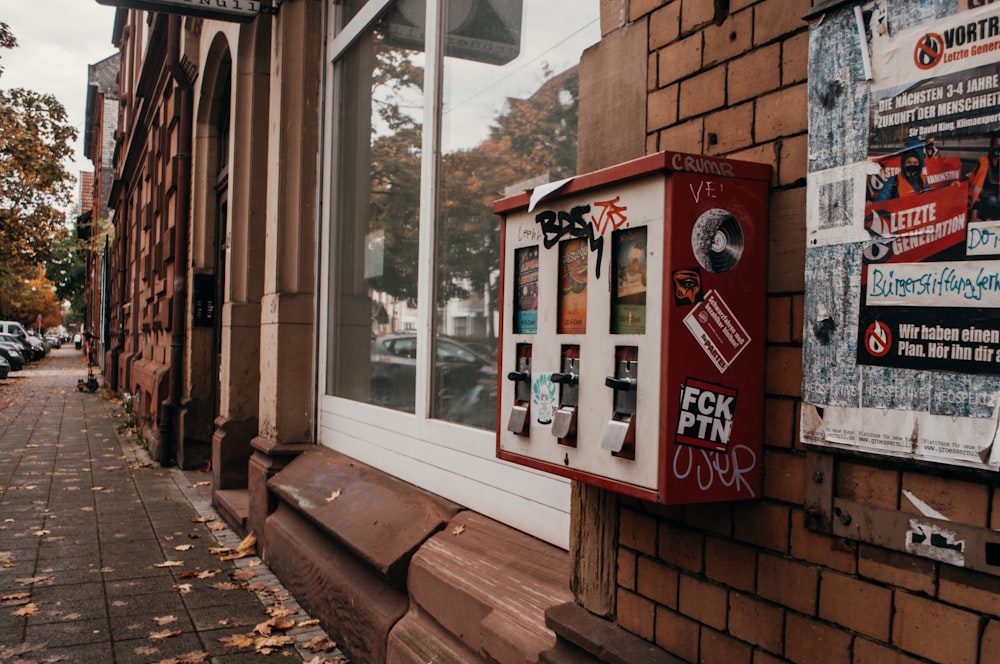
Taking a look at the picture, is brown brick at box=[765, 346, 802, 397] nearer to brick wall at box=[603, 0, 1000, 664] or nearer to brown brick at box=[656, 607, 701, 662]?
brick wall at box=[603, 0, 1000, 664]

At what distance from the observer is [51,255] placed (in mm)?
24422

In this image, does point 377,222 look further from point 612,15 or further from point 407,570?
point 612,15

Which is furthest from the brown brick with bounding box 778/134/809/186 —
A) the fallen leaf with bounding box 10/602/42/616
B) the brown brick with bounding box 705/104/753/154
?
the fallen leaf with bounding box 10/602/42/616

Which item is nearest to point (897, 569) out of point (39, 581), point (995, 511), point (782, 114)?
point (995, 511)

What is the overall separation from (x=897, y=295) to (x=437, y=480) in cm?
291

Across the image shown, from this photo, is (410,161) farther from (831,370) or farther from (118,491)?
(118,491)

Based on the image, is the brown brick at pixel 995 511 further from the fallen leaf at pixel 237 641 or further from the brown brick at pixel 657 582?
the fallen leaf at pixel 237 641

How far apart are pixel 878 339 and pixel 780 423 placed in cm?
34

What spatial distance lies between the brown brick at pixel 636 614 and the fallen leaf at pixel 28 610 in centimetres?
370

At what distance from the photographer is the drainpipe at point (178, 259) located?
1000 cm

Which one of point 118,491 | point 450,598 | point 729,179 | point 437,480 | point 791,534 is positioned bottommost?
point 118,491

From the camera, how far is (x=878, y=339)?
5.55 feet

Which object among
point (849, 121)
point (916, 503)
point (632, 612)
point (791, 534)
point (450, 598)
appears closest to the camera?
point (916, 503)

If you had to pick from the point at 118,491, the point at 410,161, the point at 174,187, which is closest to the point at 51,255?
the point at 174,187
